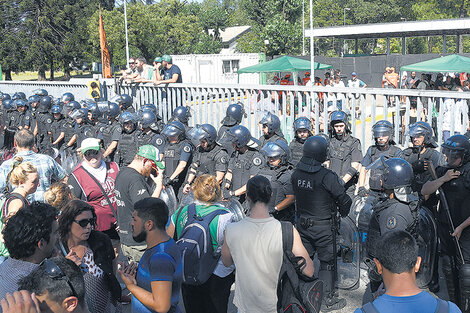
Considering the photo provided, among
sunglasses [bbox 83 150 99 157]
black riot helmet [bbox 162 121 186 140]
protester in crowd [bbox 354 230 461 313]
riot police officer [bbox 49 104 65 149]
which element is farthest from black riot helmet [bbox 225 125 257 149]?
riot police officer [bbox 49 104 65 149]

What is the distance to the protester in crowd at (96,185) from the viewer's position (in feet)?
18.9

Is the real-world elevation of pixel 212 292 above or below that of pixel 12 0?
below

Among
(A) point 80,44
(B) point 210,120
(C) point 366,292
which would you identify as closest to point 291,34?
(A) point 80,44

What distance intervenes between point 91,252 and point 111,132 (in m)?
6.73

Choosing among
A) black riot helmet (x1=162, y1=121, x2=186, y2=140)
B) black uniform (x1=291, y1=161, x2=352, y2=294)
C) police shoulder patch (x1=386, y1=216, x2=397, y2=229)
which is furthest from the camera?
black riot helmet (x1=162, y1=121, x2=186, y2=140)

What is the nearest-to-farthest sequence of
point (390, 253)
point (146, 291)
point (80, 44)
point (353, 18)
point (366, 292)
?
1. point (390, 253)
2. point (146, 291)
3. point (366, 292)
4. point (80, 44)
5. point (353, 18)

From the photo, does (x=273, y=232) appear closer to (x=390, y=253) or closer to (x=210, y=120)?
(x=390, y=253)

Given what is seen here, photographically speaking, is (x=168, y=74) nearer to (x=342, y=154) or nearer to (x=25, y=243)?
(x=342, y=154)

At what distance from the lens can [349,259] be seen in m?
6.34

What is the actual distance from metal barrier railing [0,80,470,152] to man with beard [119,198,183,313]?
202 inches

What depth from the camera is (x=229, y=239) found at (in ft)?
13.4

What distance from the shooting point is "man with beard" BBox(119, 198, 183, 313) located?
3555 millimetres

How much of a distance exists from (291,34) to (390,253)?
52.1 meters

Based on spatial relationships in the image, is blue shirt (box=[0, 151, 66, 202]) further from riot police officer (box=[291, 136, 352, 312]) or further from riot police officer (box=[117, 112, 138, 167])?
riot police officer (box=[117, 112, 138, 167])
